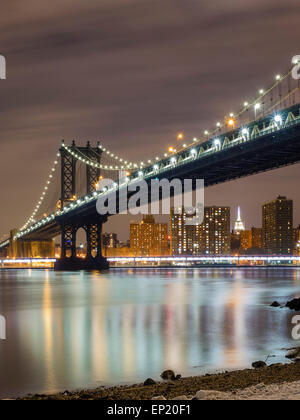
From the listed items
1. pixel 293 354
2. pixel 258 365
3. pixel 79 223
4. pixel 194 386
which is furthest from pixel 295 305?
pixel 79 223

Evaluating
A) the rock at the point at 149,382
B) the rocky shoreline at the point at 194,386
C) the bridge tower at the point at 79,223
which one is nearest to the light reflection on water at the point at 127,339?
the rock at the point at 149,382

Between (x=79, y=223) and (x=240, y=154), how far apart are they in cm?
3833

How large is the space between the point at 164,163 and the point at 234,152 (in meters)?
15.1

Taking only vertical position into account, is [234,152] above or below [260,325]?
above

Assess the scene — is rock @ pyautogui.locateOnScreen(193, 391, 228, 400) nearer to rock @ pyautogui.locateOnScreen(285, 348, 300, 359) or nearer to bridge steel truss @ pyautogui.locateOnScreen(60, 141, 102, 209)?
rock @ pyautogui.locateOnScreen(285, 348, 300, 359)

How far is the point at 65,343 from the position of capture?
Answer: 1716 centimetres

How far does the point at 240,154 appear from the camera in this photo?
4028 cm

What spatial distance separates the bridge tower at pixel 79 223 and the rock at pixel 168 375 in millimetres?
58071

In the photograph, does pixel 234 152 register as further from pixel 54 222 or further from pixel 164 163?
pixel 54 222

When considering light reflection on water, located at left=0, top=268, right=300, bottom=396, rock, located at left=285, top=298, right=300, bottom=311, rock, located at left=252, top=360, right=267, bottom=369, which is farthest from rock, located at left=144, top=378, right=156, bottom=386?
rock, located at left=285, top=298, right=300, bottom=311

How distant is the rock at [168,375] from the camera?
39.4 feet

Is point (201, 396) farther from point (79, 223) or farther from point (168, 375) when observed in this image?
point (79, 223)

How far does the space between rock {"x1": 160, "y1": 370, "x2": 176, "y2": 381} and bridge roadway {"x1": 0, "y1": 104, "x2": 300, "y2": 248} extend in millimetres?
23950
